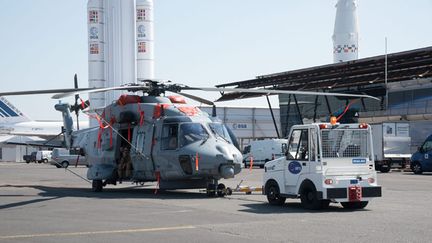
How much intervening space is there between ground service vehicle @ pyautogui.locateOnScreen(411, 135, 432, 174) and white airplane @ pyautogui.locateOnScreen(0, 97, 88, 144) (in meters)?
52.6

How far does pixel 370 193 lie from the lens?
50.5 feet

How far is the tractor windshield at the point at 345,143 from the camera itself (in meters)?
15.5

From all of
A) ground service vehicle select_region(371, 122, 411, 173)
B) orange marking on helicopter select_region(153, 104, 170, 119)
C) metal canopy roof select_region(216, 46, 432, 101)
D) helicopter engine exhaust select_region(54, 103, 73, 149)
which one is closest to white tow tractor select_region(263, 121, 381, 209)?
orange marking on helicopter select_region(153, 104, 170, 119)

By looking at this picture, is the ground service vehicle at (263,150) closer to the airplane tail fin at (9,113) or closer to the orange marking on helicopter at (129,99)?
the orange marking on helicopter at (129,99)

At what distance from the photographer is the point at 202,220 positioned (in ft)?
43.9

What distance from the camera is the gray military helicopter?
1952 centimetres

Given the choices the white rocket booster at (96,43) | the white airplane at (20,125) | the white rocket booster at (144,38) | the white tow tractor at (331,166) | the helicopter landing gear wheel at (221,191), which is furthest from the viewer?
the white airplane at (20,125)

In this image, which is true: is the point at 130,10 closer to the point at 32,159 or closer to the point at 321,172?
the point at 32,159

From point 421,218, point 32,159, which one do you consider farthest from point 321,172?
point 32,159

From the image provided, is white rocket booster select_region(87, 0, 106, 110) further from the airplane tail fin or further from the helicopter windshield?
the helicopter windshield

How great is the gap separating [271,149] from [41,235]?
39.8m

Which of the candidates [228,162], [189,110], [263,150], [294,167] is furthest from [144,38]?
[294,167]

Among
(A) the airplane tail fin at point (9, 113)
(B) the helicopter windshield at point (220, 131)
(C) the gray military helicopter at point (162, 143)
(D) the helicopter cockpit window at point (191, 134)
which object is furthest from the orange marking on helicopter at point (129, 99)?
(A) the airplane tail fin at point (9, 113)

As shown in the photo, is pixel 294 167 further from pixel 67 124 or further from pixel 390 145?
pixel 390 145
